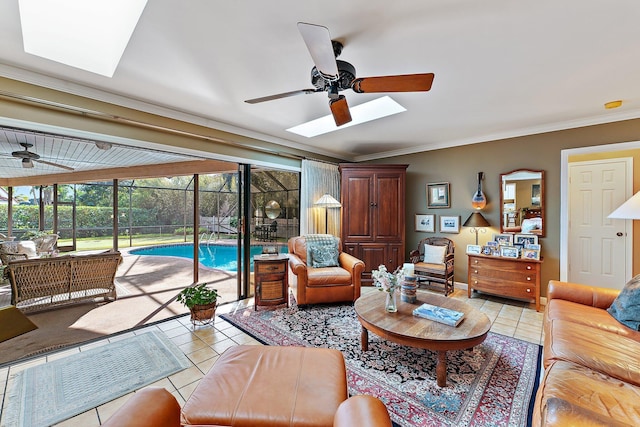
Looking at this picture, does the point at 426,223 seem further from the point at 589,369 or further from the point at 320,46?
the point at 320,46

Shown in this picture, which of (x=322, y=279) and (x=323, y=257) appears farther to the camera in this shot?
(x=323, y=257)

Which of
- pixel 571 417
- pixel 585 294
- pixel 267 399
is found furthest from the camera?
pixel 585 294

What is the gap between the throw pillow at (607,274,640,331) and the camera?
1.86 meters

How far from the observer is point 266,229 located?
15.3 feet

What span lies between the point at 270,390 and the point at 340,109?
2.01m

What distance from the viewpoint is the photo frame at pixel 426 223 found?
15.1 ft

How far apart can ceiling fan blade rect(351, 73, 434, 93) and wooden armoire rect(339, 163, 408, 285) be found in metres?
2.76

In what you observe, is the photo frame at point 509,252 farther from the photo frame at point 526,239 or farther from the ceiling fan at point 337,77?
the ceiling fan at point 337,77

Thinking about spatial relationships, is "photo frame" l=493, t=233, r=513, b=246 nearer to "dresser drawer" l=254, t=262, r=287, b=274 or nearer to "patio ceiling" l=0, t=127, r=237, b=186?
"dresser drawer" l=254, t=262, r=287, b=274

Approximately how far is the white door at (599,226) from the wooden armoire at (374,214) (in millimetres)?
2603

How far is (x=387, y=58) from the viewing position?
79.0 inches

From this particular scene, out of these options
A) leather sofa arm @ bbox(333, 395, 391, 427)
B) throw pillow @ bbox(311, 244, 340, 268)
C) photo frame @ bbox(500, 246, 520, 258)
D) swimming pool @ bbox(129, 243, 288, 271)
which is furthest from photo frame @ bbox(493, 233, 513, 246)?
leather sofa arm @ bbox(333, 395, 391, 427)

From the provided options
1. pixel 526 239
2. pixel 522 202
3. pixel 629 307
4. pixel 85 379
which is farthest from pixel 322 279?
pixel 522 202

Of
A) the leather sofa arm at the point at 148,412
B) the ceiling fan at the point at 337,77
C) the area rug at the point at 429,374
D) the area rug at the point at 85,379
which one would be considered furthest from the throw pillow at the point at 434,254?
the leather sofa arm at the point at 148,412
